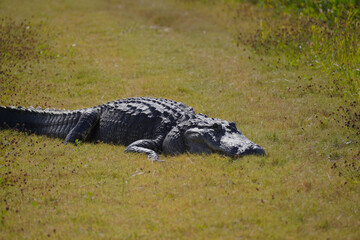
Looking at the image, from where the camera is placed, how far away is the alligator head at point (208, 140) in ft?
22.6

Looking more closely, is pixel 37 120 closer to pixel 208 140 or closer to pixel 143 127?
pixel 143 127

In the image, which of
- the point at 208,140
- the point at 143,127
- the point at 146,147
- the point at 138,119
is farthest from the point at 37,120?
the point at 208,140

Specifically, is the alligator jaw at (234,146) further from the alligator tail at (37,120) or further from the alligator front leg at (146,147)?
the alligator tail at (37,120)

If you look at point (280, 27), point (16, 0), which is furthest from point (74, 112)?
point (16, 0)

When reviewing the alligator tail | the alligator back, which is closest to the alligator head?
the alligator back

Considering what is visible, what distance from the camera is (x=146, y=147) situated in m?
7.61

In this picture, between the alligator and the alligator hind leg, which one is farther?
the alligator hind leg

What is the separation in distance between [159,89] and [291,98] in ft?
11.6

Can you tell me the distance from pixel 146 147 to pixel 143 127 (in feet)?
1.80

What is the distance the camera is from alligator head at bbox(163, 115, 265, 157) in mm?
6879

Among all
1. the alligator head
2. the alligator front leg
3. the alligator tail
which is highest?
the alligator head

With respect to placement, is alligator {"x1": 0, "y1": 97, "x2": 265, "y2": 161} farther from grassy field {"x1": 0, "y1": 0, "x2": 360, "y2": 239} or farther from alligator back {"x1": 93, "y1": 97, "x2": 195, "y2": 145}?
grassy field {"x1": 0, "y1": 0, "x2": 360, "y2": 239}

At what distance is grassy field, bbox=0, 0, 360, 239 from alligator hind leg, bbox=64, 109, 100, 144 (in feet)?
0.98

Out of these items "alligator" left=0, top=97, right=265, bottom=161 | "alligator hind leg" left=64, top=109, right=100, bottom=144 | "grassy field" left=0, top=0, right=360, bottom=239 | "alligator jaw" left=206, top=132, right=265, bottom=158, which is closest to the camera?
"grassy field" left=0, top=0, right=360, bottom=239
